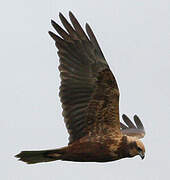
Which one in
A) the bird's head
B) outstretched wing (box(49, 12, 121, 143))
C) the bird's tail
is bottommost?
the bird's head

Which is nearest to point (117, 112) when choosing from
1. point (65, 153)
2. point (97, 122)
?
point (97, 122)

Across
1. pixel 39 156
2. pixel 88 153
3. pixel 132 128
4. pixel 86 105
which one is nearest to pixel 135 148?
pixel 88 153

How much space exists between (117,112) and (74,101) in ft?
2.89

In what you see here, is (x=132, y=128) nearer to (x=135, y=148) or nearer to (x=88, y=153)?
(x=135, y=148)

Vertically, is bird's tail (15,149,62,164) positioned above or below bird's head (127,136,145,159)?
above

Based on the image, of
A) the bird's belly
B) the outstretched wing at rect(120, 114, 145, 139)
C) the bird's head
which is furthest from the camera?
the outstretched wing at rect(120, 114, 145, 139)

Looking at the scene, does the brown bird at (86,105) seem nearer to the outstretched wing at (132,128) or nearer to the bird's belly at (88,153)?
the bird's belly at (88,153)

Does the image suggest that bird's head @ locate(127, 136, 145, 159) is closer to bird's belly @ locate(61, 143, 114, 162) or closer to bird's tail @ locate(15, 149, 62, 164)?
bird's belly @ locate(61, 143, 114, 162)

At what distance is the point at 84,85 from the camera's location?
11.9 metres

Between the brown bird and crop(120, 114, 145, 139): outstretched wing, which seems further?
crop(120, 114, 145, 139): outstretched wing

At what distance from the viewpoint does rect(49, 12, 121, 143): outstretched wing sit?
38.1 ft

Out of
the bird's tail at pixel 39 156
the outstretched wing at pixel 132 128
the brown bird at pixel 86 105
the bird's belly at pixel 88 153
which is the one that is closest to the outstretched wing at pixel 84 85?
the brown bird at pixel 86 105

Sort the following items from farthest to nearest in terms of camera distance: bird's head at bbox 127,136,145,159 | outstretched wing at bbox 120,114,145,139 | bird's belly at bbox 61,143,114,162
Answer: outstretched wing at bbox 120,114,145,139 < bird's head at bbox 127,136,145,159 < bird's belly at bbox 61,143,114,162

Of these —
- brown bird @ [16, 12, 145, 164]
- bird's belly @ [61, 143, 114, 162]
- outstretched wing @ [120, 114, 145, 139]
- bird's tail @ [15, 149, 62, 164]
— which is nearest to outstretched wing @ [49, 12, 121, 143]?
brown bird @ [16, 12, 145, 164]
